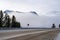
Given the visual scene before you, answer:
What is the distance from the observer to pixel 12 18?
136250 millimetres

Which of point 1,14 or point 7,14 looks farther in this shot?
point 7,14

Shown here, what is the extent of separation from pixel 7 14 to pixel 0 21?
1393 centimetres

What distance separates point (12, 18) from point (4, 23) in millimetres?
17769

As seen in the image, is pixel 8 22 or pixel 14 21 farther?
pixel 14 21

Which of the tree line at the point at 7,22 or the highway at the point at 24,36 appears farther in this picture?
the tree line at the point at 7,22

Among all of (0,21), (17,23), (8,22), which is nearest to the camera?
(0,21)

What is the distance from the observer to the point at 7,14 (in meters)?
129

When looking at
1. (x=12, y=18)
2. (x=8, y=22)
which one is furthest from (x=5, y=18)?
(x=12, y=18)

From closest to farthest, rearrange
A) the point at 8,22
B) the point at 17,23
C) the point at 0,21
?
the point at 0,21 → the point at 8,22 → the point at 17,23

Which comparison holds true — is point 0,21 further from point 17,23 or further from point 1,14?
point 17,23

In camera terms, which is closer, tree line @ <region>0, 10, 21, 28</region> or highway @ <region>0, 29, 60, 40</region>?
highway @ <region>0, 29, 60, 40</region>

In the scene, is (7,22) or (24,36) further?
(7,22)

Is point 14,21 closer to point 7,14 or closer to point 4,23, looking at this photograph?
point 7,14

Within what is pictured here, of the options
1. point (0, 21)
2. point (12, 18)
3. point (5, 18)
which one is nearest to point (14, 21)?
point (12, 18)
